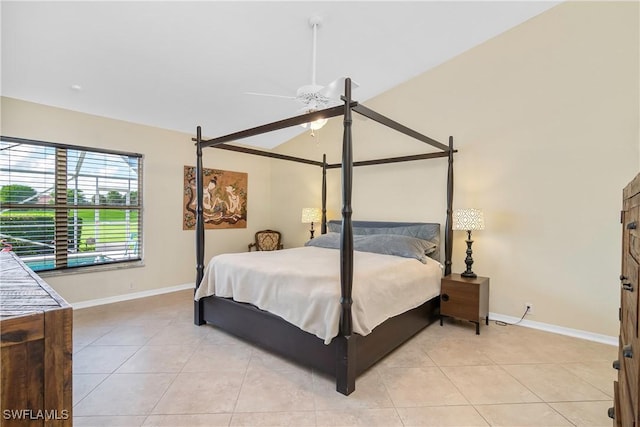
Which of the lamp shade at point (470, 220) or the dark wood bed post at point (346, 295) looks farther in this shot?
the lamp shade at point (470, 220)

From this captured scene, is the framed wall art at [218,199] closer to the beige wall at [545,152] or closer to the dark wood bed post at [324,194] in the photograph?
the dark wood bed post at [324,194]

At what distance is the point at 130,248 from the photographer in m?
4.33

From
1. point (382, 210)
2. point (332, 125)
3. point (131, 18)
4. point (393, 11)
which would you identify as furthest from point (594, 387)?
point (131, 18)

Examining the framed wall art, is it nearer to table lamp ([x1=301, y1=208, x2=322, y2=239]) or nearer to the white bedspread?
table lamp ([x1=301, y1=208, x2=322, y2=239])

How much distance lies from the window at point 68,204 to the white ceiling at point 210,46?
2.06ft

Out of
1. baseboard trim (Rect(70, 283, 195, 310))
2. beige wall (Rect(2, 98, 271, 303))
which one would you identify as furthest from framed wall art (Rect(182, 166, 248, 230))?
baseboard trim (Rect(70, 283, 195, 310))

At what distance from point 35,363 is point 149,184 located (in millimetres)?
4109

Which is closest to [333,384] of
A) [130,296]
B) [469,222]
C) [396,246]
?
[396,246]

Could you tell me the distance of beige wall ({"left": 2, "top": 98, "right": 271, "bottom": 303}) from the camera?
3525mm

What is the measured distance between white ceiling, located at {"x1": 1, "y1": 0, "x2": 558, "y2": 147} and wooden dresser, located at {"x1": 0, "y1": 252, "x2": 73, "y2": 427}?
2.65 meters

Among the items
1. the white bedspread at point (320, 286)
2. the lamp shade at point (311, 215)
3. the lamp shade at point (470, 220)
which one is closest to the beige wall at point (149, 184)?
the lamp shade at point (311, 215)

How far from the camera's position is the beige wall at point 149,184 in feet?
11.6

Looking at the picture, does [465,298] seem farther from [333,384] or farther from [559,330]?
[333,384]

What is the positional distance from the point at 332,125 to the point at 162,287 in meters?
3.76
